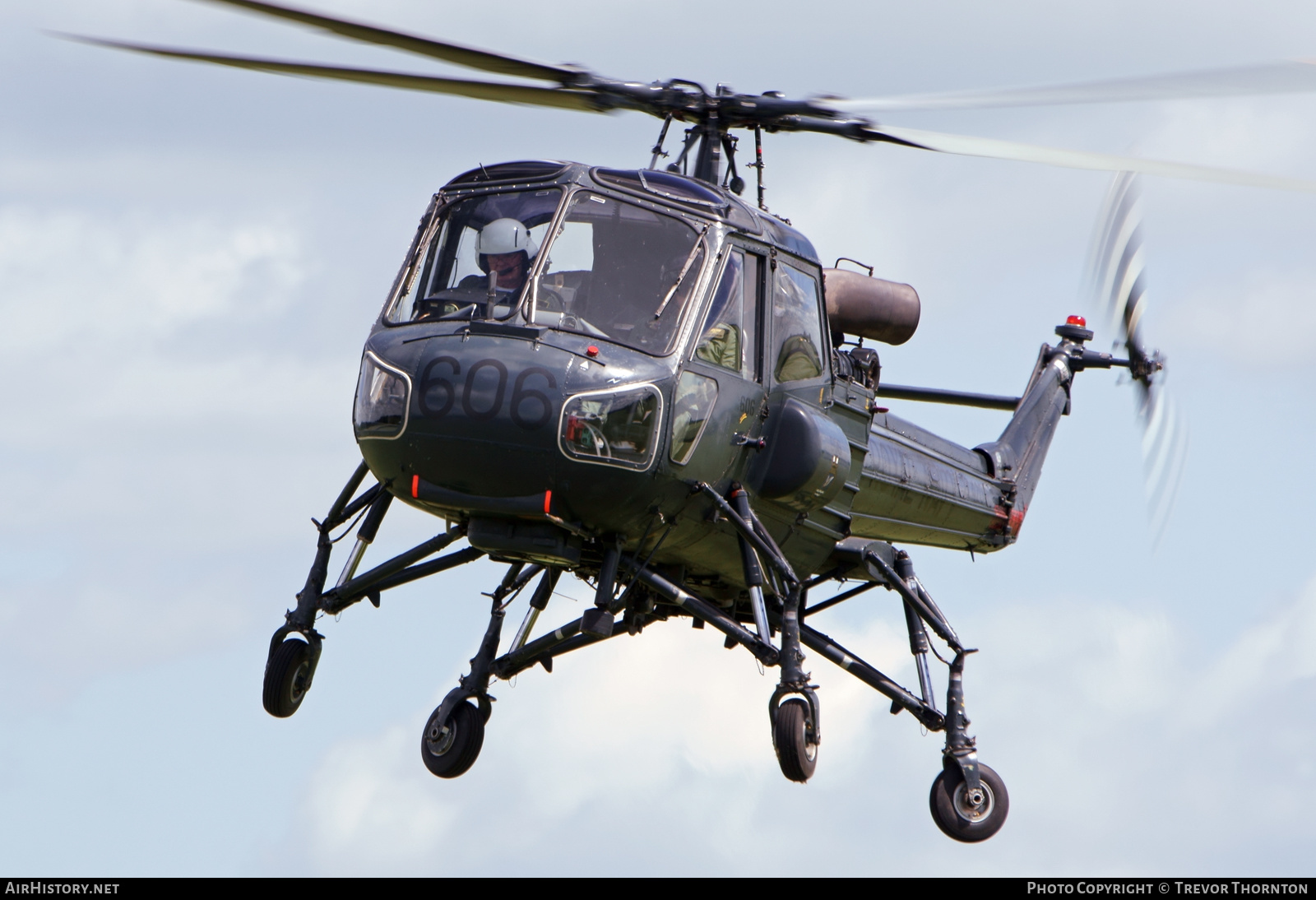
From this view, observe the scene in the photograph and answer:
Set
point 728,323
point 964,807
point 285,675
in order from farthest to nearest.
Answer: point 964,807 → point 285,675 → point 728,323

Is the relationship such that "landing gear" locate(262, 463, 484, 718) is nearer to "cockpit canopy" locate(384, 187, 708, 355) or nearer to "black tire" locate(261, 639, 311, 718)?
"black tire" locate(261, 639, 311, 718)

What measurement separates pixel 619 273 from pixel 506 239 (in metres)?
0.94

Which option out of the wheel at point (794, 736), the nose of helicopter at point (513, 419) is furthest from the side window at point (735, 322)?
the wheel at point (794, 736)

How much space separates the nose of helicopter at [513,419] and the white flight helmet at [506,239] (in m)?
0.96

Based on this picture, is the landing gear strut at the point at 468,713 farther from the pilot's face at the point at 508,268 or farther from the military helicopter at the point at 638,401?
the pilot's face at the point at 508,268

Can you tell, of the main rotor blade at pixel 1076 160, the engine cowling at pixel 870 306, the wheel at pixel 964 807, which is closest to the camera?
the main rotor blade at pixel 1076 160

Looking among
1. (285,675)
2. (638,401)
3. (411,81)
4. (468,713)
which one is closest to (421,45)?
(411,81)

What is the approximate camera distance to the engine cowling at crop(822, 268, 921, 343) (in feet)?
57.9

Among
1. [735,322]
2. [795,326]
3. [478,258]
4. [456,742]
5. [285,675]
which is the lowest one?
[456,742]

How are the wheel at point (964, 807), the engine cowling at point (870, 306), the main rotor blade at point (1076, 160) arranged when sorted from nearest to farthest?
1. the main rotor blade at point (1076, 160)
2. the engine cowling at point (870, 306)
3. the wheel at point (964, 807)

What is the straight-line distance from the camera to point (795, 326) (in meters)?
16.2

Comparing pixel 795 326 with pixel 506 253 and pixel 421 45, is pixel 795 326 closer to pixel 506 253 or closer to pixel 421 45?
pixel 506 253

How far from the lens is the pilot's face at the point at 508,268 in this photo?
1466 cm

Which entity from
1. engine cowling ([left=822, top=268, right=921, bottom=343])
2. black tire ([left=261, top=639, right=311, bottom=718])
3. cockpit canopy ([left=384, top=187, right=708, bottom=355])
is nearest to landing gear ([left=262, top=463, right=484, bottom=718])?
black tire ([left=261, top=639, right=311, bottom=718])
